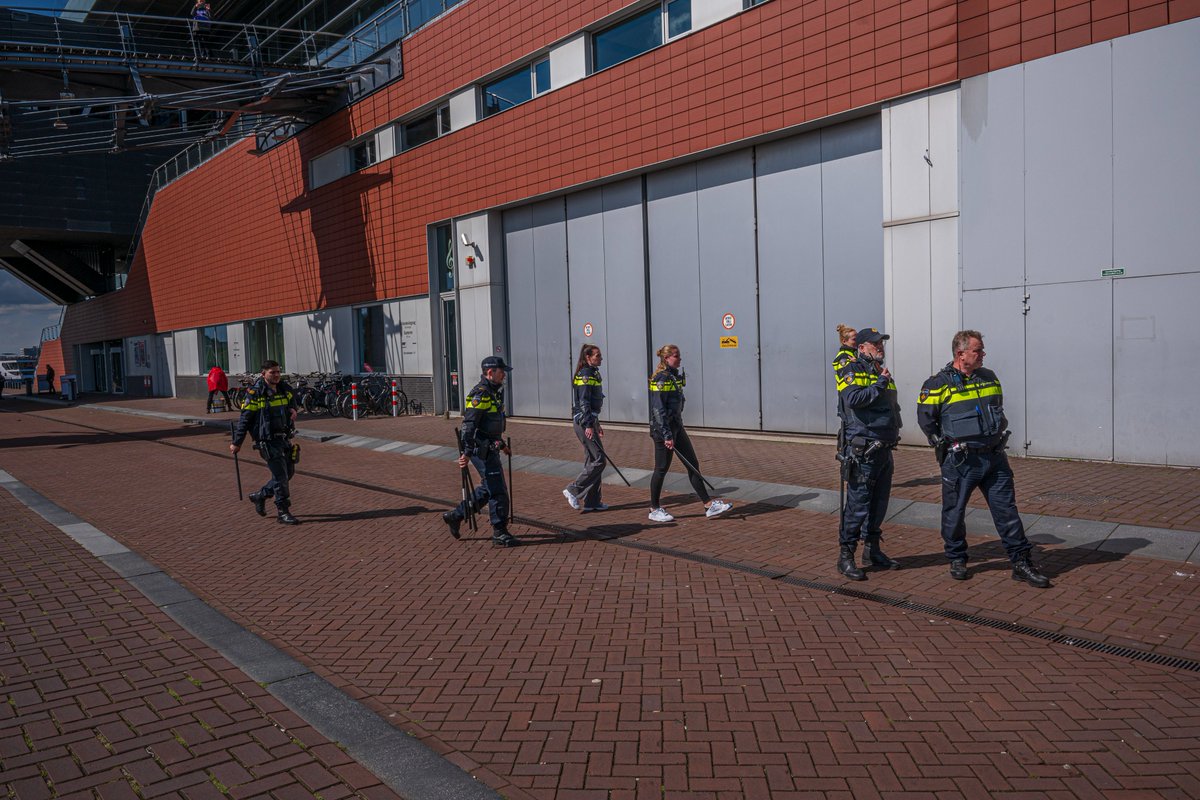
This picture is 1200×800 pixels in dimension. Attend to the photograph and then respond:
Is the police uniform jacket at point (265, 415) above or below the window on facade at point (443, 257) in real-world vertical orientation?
below

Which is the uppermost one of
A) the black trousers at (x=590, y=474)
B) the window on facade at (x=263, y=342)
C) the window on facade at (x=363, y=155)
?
the window on facade at (x=363, y=155)

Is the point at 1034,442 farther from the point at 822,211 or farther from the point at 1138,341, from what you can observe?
the point at 822,211

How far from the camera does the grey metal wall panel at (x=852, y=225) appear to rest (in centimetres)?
1281

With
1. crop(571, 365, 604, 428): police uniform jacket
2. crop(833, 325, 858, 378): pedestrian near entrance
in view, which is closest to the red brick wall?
crop(833, 325, 858, 378): pedestrian near entrance

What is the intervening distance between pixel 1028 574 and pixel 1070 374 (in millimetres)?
5564

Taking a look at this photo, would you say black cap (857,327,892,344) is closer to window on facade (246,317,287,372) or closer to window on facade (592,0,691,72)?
window on facade (592,0,691,72)

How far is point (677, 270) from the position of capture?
15.9 m

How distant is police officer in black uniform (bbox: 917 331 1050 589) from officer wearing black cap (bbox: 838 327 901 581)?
1.01 feet

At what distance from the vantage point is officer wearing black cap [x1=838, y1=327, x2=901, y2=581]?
6258mm

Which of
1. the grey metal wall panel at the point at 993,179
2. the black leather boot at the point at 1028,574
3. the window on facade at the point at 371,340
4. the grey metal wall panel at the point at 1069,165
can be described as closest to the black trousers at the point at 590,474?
the black leather boot at the point at 1028,574

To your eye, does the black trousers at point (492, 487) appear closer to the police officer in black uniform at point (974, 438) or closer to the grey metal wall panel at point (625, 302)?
the police officer in black uniform at point (974, 438)

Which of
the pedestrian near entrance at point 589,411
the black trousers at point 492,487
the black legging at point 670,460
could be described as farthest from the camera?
the pedestrian near entrance at point 589,411

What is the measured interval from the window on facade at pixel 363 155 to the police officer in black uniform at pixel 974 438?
20.7 metres

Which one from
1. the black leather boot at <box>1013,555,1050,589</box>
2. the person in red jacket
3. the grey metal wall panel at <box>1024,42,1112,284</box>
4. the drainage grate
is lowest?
the drainage grate
